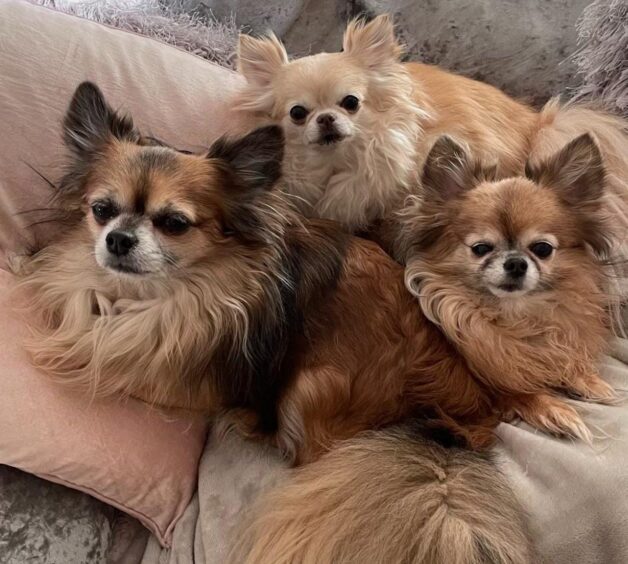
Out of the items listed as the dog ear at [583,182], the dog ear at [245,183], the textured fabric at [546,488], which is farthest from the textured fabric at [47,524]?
the dog ear at [583,182]

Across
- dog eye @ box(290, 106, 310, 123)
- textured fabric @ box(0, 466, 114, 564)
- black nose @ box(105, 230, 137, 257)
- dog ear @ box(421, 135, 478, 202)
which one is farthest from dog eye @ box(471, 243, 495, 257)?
textured fabric @ box(0, 466, 114, 564)

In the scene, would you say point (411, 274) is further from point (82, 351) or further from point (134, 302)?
point (82, 351)

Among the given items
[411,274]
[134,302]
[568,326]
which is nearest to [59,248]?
[134,302]

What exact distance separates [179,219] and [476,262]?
701 mm

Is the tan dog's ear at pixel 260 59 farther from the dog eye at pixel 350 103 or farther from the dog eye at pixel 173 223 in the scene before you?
the dog eye at pixel 173 223

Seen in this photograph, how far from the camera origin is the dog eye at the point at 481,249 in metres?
1.58

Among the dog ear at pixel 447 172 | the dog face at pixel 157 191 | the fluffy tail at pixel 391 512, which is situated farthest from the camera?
the dog ear at pixel 447 172

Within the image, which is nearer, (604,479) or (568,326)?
(604,479)

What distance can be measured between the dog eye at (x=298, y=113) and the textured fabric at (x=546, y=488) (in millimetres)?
880

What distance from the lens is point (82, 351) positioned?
1562 mm

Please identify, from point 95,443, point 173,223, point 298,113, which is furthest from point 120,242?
point 298,113

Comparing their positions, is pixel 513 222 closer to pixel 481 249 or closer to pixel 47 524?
pixel 481 249

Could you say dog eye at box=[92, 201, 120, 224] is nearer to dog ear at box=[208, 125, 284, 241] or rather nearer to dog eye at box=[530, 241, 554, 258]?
dog ear at box=[208, 125, 284, 241]

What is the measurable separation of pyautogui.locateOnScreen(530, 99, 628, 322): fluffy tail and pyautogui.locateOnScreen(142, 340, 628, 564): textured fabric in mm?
347
